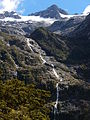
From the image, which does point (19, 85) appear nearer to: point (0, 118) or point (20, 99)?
point (20, 99)

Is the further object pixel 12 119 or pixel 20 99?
pixel 20 99

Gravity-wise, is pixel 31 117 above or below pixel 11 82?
below

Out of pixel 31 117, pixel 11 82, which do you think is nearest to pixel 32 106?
pixel 31 117

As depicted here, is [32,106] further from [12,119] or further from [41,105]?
[12,119]

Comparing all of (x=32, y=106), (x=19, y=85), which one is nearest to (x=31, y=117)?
(x=32, y=106)

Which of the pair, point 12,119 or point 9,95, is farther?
point 9,95

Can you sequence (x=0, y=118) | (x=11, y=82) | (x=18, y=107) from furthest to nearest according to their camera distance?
(x=11, y=82)
(x=18, y=107)
(x=0, y=118)

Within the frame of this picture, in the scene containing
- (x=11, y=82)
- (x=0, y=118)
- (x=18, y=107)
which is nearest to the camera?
(x=0, y=118)
